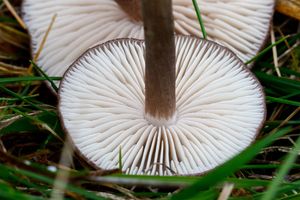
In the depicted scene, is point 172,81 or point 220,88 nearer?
point 172,81

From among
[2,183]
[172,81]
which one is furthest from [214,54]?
[2,183]

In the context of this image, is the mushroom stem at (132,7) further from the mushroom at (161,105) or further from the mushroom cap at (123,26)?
the mushroom at (161,105)

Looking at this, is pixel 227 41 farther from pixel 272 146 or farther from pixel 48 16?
pixel 48 16

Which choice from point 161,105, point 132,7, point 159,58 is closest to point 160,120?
point 161,105

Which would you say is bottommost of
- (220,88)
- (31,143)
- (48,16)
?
(31,143)

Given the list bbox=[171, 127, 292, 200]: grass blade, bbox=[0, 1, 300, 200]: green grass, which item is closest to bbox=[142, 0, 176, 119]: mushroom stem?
bbox=[0, 1, 300, 200]: green grass

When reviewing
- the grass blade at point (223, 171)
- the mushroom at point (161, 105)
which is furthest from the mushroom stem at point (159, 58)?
the grass blade at point (223, 171)
